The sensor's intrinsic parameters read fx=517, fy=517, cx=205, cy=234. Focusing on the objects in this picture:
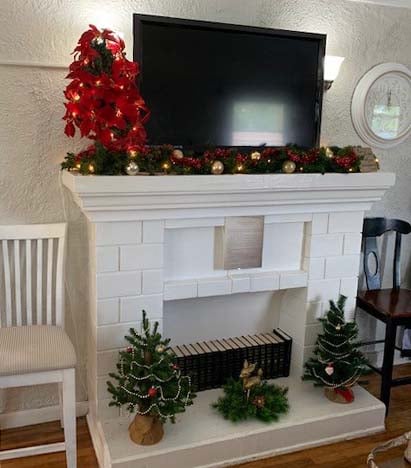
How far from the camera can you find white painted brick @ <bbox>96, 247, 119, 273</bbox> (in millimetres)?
2170

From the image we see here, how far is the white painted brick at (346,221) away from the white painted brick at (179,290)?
748mm

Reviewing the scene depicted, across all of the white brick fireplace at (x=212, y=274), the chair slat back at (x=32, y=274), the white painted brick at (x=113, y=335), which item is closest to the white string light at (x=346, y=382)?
the white brick fireplace at (x=212, y=274)

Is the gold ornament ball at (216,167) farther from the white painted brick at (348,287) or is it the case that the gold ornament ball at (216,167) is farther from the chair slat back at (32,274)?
the white painted brick at (348,287)

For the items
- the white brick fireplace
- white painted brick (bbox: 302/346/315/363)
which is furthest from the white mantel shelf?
white painted brick (bbox: 302/346/315/363)

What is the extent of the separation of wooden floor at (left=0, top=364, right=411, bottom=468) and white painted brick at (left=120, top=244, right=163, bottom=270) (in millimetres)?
859

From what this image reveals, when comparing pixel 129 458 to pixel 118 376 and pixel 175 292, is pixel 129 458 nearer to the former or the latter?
pixel 118 376

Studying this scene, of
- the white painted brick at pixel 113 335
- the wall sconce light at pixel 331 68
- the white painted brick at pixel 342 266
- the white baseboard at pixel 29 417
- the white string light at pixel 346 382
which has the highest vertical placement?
the wall sconce light at pixel 331 68

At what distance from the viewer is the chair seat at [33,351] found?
6.38 ft

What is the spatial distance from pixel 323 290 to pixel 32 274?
142 centimetres

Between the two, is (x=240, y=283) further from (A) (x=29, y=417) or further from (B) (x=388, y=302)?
(A) (x=29, y=417)

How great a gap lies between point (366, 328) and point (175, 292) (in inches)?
54.4

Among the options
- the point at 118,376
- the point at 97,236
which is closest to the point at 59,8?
the point at 97,236

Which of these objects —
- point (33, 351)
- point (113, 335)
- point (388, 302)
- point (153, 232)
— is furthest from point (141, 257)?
point (388, 302)

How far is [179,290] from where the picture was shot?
7.70 ft
